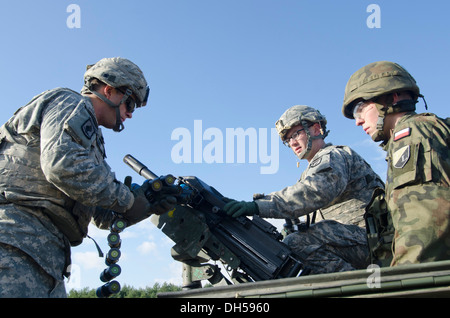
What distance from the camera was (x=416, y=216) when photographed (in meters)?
3.13

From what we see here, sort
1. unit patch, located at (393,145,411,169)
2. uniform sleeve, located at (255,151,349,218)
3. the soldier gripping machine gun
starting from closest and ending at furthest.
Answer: unit patch, located at (393,145,411,169) → the soldier gripping machine gun → uniform sleeve, located at (255,151,349,218)

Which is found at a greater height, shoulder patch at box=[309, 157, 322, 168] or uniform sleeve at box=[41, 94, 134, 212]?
uniform sleeve at box=[41, 94, 134, 212]

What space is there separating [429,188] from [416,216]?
9.6 inches

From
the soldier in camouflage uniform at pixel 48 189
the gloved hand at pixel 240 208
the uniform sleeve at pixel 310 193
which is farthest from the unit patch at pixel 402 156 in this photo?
the soldier in camouflage uniform at pixel 48 189

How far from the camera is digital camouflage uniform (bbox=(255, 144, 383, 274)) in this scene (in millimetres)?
5371

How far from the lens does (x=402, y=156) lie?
3463 mm

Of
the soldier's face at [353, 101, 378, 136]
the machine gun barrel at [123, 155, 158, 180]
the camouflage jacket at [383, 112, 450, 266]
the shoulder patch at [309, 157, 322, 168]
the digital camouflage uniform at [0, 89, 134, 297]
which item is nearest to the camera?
the camouflage jacket at [383, 112, 450, 266]

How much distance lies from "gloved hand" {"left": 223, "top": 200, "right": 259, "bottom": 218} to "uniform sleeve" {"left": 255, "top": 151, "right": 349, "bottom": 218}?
82 millimetres

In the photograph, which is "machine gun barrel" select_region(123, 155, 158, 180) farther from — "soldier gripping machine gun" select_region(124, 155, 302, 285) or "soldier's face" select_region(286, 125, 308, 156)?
"soldier's face" select_region(286, 125, 308, 156)

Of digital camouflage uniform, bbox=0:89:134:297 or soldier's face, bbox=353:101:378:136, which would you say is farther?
soldier's face, bbox=353:101:378:136

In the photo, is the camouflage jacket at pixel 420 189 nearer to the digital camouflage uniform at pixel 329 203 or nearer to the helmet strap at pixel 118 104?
the digital camouflage uniform at pixel 329 203

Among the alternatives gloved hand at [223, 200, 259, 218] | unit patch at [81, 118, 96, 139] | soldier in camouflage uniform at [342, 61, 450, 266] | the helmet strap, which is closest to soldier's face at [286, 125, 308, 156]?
gloved hand at [223, 200, 259, 218]

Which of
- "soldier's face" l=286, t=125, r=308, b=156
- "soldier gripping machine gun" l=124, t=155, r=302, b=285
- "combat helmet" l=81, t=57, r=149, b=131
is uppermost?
"combat helmet" l=81, t=57, r=149, b=131
